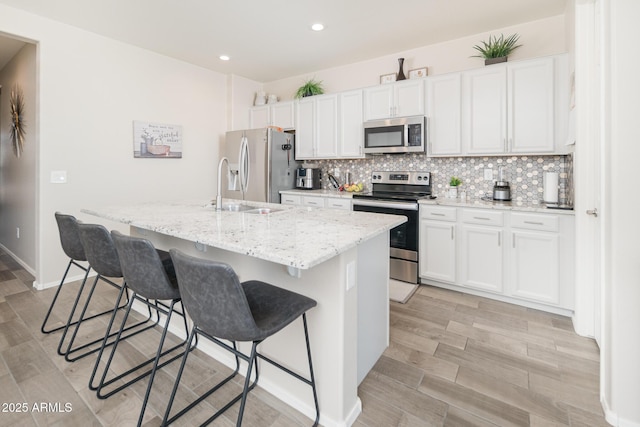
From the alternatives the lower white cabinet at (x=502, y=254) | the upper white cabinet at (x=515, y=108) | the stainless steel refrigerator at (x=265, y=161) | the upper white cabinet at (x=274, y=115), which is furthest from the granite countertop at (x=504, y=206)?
the upper white cabinet at (x=274, y=115)

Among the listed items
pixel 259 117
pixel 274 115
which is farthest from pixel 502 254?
pixel 259 117

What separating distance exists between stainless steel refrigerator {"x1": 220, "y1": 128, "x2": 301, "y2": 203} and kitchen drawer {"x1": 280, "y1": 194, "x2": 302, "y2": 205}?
7 centimetres

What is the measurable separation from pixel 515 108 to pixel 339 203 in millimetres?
2001

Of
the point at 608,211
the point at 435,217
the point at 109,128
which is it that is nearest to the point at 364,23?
the point at 435,217

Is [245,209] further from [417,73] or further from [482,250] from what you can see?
[417,73]

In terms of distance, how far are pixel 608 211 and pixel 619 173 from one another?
18 centimetres

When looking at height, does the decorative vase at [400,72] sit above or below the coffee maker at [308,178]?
above

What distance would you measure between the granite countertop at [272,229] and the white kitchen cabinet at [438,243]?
4.56ft

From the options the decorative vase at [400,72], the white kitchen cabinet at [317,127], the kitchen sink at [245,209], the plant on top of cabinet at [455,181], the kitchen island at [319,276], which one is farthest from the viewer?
the white kitchen cabinet at [317,127]

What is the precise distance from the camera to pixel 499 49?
10.5 feet

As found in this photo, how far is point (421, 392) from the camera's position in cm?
176

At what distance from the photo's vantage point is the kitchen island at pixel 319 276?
1.38 meters

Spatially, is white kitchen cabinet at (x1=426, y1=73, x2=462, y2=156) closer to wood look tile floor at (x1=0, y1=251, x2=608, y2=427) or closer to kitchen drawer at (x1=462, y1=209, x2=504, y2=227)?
kitchen drawer at (x1=462, y1=209, x2=504, y2=227)

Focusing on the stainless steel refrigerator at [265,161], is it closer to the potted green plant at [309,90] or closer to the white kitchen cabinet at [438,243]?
the potted green plant at [309,90]
